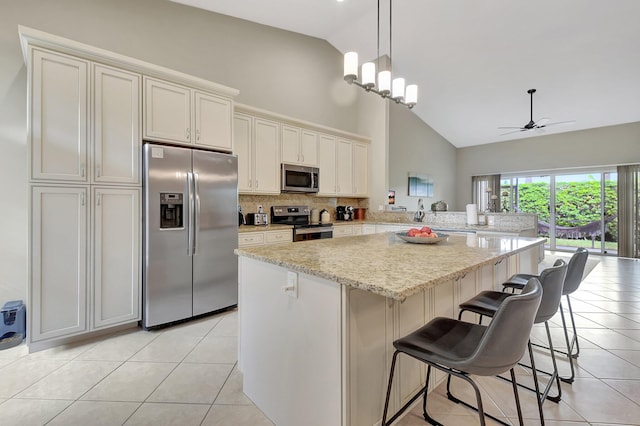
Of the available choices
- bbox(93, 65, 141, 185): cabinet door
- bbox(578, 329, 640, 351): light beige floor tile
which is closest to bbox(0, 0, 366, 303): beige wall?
bbox(93, 65, 141, 185): cabinet door

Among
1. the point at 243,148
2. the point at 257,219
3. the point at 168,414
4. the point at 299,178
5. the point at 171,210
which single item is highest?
the point at 243,148

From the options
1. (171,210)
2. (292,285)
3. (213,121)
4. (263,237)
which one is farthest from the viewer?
(263,237)

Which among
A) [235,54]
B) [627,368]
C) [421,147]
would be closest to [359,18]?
[235,54]

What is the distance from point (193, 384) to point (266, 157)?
2.91 m

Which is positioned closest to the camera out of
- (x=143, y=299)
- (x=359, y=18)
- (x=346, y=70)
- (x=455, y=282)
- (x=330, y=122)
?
(x=455, y=282)

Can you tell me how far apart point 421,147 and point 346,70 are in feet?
17.8

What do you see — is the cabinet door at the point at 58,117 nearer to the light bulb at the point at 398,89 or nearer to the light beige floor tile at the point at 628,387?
the light bulb at the point at 398,89

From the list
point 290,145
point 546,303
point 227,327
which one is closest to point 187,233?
point 227,327

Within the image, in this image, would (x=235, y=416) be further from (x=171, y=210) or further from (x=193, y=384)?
(x=171, y=210)

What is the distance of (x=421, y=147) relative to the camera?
285 inches

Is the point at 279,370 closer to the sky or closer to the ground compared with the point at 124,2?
closer to the ground

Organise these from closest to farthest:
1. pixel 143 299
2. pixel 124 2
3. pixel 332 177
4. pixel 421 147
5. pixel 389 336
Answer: pixel 389 336, pixel 143 299, pixel 124 2, pixel 332 177, pixel 421 147

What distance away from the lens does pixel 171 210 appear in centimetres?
267

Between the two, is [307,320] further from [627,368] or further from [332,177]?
[332,177]
